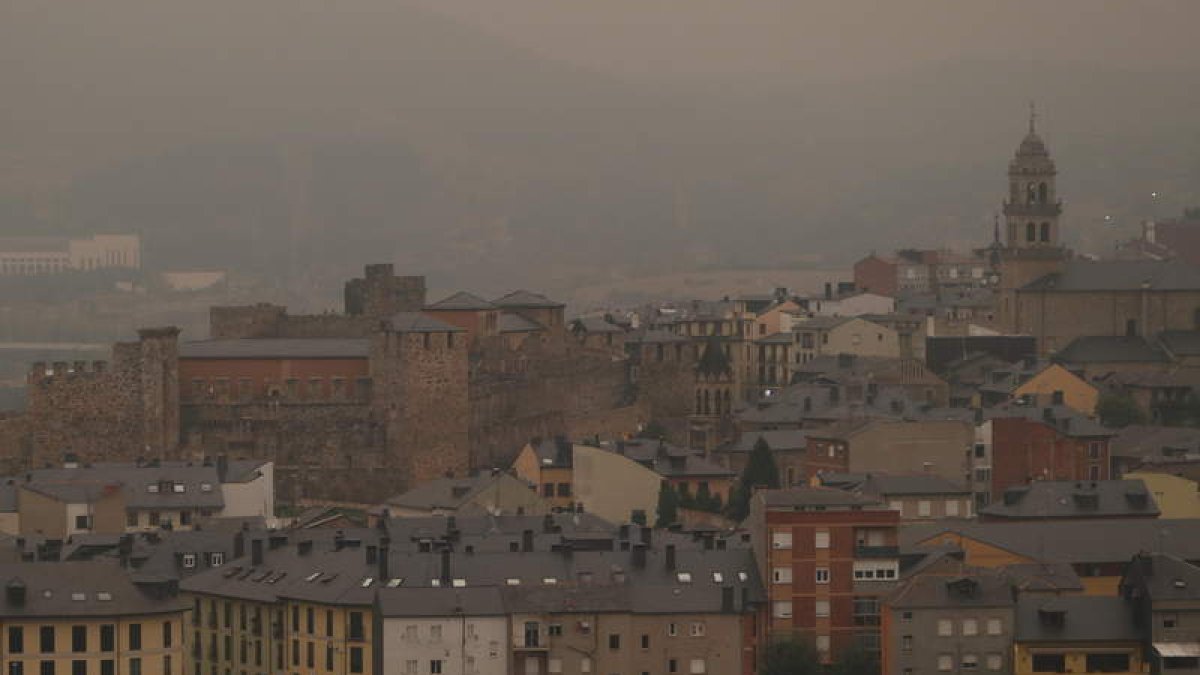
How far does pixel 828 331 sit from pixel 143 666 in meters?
50.9

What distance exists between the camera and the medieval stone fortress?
5153 cm

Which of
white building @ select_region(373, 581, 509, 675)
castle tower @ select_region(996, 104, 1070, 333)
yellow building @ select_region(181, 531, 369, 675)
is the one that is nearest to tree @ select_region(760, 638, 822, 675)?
white building @ select_region(373, 581, 509, 675)

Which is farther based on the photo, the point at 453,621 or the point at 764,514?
the point at 764,514

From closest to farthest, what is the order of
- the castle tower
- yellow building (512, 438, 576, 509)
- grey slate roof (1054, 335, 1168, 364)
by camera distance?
yellow building (512, 438, 576, 509) < grey slate roof (1054, 335, 1168, 364) < the castle tower

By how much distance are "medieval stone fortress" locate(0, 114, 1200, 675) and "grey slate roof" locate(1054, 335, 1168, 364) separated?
0.16 metres

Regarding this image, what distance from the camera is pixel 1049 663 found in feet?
164

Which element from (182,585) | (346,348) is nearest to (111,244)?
(346,348)

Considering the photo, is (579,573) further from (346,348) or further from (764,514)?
(346,348)

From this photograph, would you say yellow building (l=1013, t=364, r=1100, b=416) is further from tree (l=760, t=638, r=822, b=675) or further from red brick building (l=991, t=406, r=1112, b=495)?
tree (l=760, t=638, r=822, b=675)

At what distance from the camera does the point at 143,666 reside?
5134 centimetres

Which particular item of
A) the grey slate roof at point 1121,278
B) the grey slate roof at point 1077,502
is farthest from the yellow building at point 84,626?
the grey slate roof at point 1121,278

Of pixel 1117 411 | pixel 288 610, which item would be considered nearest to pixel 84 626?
pixel 288 610

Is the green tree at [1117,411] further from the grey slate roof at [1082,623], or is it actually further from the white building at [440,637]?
the white building at [440,637]

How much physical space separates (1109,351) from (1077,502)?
112ft
